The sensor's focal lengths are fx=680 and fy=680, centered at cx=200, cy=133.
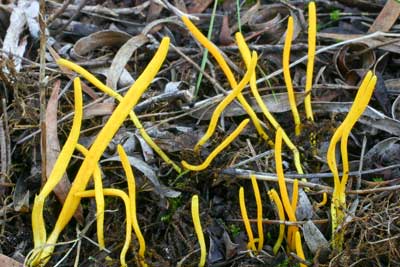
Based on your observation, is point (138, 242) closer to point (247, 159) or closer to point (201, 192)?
point (201, 192)

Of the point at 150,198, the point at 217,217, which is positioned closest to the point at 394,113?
the point at 217,217

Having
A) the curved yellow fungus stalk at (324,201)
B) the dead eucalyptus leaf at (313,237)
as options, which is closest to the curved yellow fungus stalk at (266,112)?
the curved yellow fungus stalk at (324,201)

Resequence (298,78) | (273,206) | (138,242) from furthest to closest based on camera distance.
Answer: (298,78), (273,206), (138,242)

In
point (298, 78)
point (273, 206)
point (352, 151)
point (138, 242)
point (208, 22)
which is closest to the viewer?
point (138, 242)

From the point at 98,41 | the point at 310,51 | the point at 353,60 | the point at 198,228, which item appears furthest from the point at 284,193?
the point at 98,41

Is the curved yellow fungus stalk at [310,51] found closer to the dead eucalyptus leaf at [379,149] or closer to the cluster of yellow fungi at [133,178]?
the cluster of yellow fungi at [133,178]
